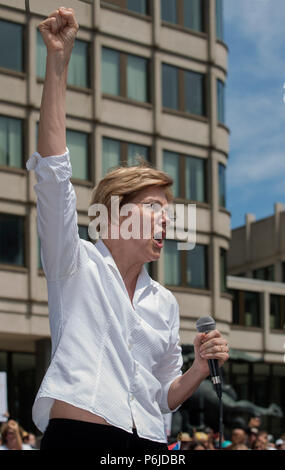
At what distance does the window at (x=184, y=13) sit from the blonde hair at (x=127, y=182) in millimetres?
29997

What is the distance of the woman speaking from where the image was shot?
2.98 metres

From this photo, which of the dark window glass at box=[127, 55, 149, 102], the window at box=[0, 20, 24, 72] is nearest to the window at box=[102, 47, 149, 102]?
the dark window glass at box=[127, 55, 149, 102]

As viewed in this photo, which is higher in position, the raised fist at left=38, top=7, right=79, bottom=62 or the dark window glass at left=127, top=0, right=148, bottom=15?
the dark window glass at left=127, top=0, right=148, bottom=15

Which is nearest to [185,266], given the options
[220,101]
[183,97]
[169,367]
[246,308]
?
[183,97]

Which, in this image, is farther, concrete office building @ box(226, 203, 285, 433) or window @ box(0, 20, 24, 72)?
concrete office building @ box(226, 203, 285, 433)

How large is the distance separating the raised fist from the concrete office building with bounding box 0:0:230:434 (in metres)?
24.3

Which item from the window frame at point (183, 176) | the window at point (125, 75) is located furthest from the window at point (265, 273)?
the window at point (125, 75)

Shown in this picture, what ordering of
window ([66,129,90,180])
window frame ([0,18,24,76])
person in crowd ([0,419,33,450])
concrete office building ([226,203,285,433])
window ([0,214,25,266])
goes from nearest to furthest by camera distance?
person in crowd ([0,419,33,450])
window ([0,214,25,266])
window frame ([0,18,24,76])
window ([66,129,90,180])
concrete office building ([226,203,285,433])

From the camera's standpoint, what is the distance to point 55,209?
2.99 meters

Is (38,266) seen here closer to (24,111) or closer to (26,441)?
(24,111)

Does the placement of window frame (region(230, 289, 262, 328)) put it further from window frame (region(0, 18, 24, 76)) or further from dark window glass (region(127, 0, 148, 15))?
window frame (region(0, 18, 24, 76))

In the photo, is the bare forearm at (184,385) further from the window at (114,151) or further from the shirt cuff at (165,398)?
the window at (114,151)
